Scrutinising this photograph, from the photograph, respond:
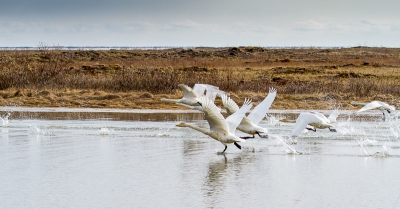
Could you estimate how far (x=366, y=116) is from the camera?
19016mm

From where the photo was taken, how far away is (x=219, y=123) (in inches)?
438

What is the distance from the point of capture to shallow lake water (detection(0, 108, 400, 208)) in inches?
326

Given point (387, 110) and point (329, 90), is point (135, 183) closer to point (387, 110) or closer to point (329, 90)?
point (387, 110)

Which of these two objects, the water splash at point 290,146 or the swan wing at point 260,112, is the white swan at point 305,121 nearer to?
the water splash at point 290,146

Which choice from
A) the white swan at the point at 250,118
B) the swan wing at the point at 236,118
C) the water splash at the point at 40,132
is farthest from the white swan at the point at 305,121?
the water splash at the point at 40,132

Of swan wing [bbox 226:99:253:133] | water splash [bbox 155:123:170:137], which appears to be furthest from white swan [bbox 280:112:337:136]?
water splash [bbox 155:123:170:137]

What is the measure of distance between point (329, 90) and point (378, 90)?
64.9 inches

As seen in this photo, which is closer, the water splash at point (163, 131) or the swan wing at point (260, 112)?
the swan wing at point (260, 112)

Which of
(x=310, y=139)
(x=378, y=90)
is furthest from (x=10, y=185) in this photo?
(x=378, y=90)

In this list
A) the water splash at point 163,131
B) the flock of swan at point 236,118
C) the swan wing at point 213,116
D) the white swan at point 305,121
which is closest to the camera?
the swan wing at point 213,116

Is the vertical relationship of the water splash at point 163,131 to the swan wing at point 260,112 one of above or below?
below

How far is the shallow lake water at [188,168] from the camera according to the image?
27.1ft

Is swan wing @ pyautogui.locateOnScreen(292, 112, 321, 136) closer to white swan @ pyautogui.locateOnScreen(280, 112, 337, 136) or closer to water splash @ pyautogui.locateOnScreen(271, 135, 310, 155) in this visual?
white swan @ pyautogui.locateOnScreen(280, 112, 337, 136)

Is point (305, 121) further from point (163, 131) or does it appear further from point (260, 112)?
point (163, 131)
